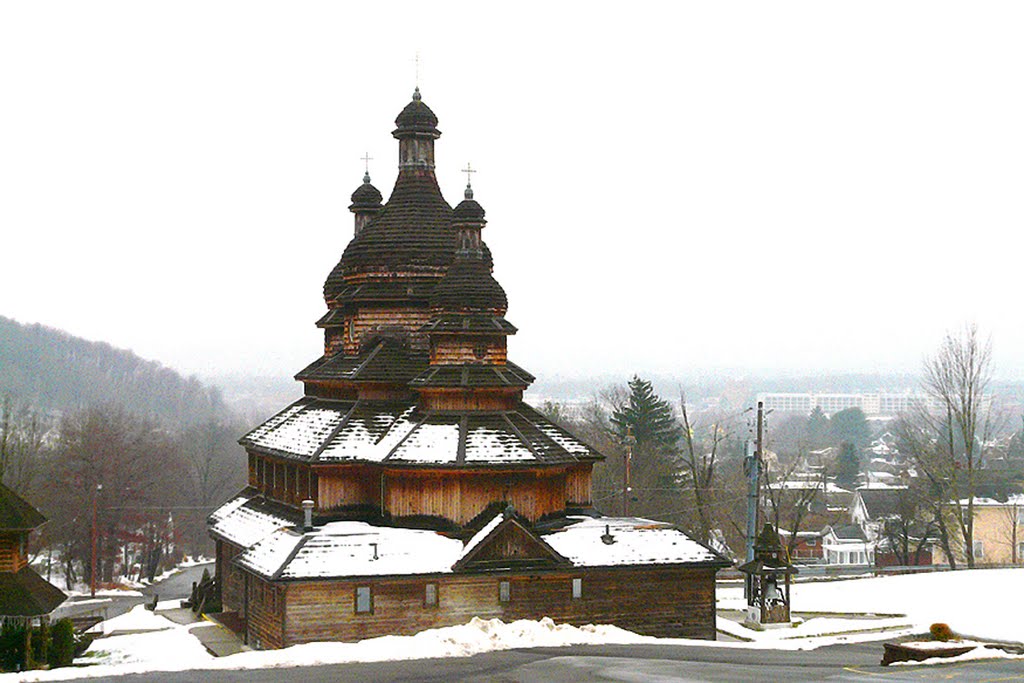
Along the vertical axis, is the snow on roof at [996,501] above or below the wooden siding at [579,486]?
below

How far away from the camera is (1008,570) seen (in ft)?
142

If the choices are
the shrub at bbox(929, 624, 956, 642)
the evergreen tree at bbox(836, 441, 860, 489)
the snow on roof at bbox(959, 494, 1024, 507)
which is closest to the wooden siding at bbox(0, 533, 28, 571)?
the shrub at bbox(929, 624, 956, 642)

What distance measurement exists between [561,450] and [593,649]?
24.0ft

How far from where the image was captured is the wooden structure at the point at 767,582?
106 feet

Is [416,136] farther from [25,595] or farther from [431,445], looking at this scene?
[25,595]

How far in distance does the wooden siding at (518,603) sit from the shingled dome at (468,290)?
26.1 feet

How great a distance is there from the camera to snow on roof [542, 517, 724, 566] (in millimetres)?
29031

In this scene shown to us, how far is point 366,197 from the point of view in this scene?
136ft

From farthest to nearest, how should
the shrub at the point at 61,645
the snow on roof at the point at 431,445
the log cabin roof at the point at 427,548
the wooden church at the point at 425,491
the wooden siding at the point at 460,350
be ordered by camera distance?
the wooden siding at the point at 460,350 < the snow on roof at the point at 431,445 < the wooden church at the point at 425,491 < the log cabin roof at the point at 427,548 < the shrub at the point at 61,645

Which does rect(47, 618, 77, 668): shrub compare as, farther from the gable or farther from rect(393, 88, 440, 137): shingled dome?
rect(393, 88, 440, 137): shingled dome

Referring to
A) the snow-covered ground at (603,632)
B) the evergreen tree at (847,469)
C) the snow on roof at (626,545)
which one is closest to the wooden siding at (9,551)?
the snow-covered ground at (603,632)

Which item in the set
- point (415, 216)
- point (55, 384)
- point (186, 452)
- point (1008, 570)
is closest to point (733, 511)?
point (1008, 570)

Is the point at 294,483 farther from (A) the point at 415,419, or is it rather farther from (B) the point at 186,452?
(B) the point at 186,452

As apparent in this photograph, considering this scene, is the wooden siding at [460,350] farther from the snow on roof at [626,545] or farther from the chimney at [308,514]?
the chimney at [308,514]
